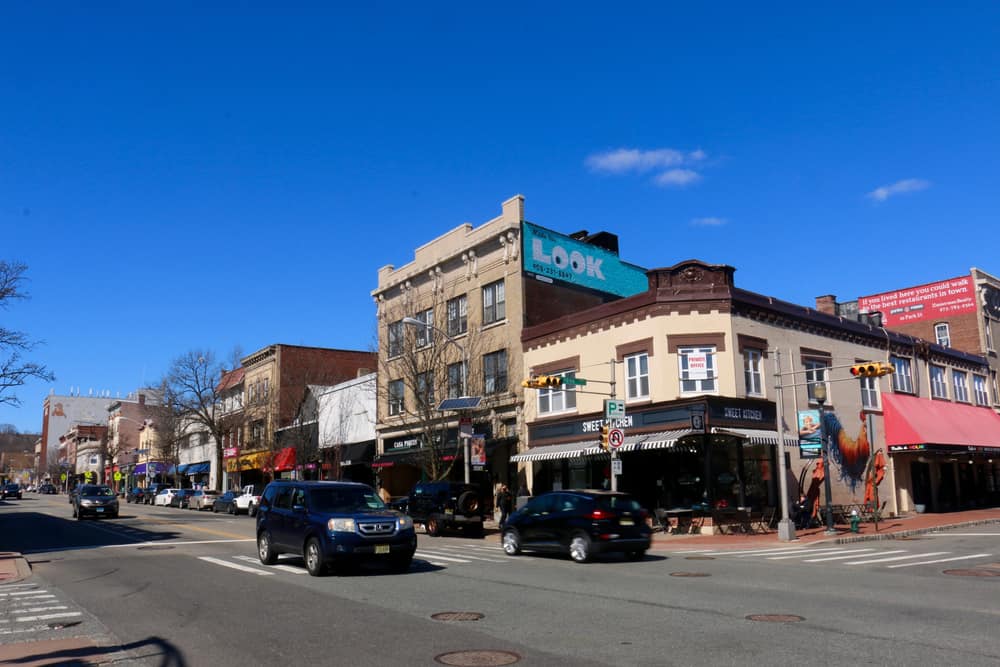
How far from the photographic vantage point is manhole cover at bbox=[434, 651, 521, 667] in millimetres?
7484

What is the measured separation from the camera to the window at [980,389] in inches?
1683

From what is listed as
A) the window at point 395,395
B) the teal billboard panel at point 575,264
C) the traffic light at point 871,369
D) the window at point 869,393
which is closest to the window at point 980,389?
the window at point 869,393

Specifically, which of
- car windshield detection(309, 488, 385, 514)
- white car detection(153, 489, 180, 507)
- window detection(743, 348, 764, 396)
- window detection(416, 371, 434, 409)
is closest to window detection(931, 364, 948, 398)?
window detection(743, 348, 764, 396)

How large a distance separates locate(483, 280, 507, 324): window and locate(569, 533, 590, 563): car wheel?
60.0ft

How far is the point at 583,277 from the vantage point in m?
38.0

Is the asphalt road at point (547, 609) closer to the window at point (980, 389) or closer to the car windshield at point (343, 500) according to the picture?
the car windshield at point (343, 500)

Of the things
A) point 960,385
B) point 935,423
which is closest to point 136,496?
point 935,423

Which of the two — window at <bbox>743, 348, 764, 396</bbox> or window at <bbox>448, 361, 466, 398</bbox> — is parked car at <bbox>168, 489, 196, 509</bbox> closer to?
window at <bbox>448, 361, 466, 398</bbox>

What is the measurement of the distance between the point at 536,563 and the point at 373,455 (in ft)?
90.4

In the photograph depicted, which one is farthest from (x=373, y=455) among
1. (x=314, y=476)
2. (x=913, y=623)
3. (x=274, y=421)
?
(x=913, y=623)

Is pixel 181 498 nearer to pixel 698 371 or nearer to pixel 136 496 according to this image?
pixel 136 496

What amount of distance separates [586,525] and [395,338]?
25.7 metres

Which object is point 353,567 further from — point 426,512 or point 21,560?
point 426,512

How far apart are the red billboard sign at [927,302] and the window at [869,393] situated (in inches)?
574
